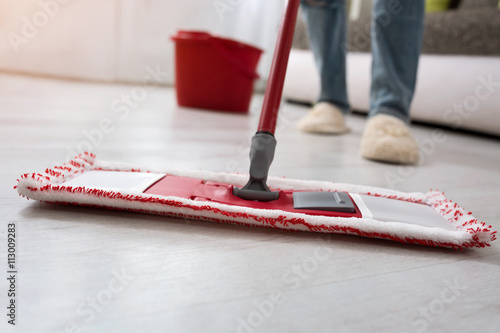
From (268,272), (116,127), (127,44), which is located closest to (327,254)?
(268,272)

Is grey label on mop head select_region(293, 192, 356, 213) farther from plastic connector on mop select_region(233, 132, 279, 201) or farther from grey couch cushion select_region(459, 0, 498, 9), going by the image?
grey couch cushion select_region(459, 0, 498, 9)

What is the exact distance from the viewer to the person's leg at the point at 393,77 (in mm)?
1024

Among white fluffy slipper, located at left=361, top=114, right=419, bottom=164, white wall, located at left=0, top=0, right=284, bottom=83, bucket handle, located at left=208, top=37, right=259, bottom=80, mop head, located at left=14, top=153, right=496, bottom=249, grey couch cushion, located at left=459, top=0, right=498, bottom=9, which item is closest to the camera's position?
mop head, located at left=14, top=153, right=496, bottom=249

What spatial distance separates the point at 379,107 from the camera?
1146 mm

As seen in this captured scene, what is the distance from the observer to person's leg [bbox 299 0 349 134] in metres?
1.43

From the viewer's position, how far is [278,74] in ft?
1.86

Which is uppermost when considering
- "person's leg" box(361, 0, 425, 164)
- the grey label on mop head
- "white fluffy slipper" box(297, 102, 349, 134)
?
"person's leg" box(361, 0, 425, 164)

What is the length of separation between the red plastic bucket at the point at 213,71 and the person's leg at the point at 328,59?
1.82 feet

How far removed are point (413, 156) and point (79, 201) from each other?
0.80m

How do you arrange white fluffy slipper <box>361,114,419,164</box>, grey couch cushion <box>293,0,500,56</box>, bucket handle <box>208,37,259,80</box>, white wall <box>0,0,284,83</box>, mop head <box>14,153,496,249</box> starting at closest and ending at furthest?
mop head <box>14,153,496,249</box>
white fluffy slipper <box>361,114,419,164</box>
grey couch cushion <box>293,0,500,56</box>
bucket handle <box>208,37,259,80</box>
white wall <box>0,0,284,83</box>

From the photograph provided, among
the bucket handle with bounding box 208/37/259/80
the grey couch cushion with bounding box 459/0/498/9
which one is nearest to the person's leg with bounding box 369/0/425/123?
the bucket handle with bounding box 208/37/259/80

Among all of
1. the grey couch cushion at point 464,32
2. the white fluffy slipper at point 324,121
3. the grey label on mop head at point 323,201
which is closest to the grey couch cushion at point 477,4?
the grey couch cushion at point 464,32

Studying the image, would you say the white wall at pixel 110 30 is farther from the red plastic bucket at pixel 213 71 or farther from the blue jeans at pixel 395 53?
the blue jeans at pixel 395 53

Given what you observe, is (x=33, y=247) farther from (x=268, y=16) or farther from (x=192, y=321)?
→ (x=268, y=16)
